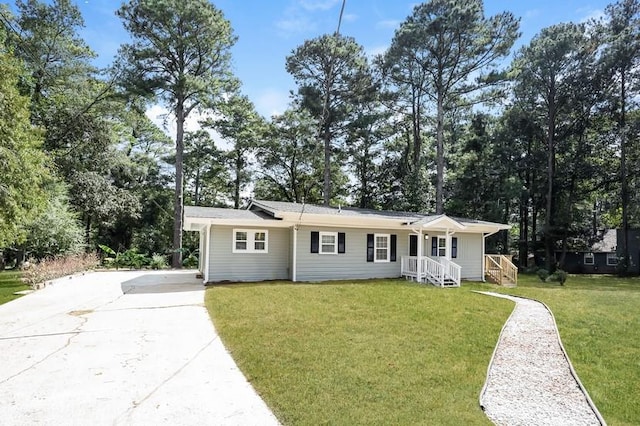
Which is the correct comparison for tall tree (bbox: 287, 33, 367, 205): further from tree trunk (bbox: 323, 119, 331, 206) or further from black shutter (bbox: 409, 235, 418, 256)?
black shutter (bbox: 409, 235, 418, 256)

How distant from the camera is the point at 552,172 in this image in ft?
84.9

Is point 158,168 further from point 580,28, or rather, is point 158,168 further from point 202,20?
point 580,28

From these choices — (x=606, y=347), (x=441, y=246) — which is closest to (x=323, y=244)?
(x=441, y=246)

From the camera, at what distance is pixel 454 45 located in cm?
2289

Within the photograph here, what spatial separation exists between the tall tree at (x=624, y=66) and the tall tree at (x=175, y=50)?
2369 centimetres

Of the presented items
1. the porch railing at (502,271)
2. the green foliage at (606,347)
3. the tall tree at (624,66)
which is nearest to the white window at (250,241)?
the green foliage at (606,347)

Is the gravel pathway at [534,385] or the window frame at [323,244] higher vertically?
the window frame at [323,244]

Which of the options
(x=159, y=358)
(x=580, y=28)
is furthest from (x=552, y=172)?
(x=159, y=358)

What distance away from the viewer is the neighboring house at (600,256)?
27000 millimetres

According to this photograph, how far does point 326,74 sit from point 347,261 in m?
15.5

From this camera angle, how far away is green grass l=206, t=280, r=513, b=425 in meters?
3.89

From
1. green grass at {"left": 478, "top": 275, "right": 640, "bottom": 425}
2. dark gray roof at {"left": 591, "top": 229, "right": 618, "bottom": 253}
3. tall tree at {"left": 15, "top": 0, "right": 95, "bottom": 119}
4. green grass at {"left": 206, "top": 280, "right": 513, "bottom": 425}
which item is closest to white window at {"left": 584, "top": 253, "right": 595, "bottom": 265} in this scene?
dark gray roof at {"left": 591, "top": 229, "right": 618, "bottom": 253}

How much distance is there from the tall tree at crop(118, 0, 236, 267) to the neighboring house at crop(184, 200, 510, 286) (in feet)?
27.6

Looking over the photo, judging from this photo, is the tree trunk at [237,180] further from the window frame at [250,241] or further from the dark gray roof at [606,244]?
the dark gray roof at [606,244]
